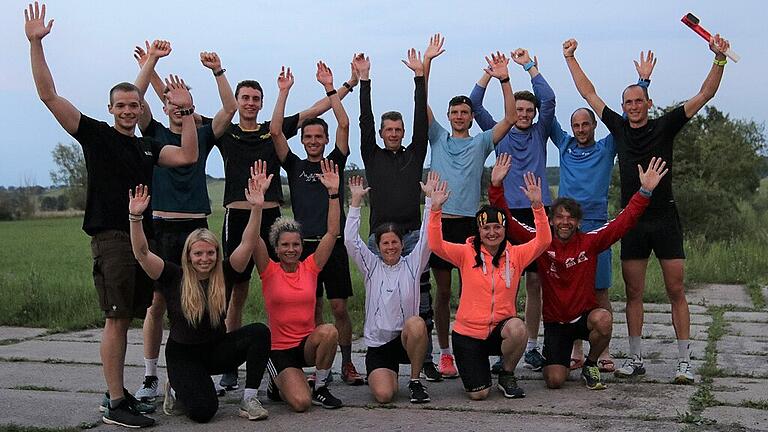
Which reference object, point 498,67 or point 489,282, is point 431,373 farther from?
point 498,67

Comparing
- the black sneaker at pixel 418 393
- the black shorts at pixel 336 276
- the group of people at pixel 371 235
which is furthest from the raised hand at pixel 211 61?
the black sneaker at pixel 418 393

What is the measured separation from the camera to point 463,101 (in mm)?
7297

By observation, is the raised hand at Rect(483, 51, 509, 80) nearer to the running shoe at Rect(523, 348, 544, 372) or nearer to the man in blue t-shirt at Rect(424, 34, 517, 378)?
the man in blue t-shirt at Rect(424, 34, 517, 378)

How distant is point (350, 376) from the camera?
6.95 metres

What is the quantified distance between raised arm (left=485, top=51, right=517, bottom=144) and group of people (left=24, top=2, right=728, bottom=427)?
A: 0.06 feet

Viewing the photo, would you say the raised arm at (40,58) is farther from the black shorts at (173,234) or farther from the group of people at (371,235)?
the black shorts at (173,234)

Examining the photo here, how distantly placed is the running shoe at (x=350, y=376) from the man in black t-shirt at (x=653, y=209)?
77.7 inches

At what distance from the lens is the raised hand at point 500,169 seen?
6777 millimetres

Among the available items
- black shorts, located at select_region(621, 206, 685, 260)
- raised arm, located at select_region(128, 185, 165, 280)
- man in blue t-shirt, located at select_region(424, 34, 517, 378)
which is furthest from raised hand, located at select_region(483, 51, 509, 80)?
raised arm, located at select_region(128, 185, 165, 280)

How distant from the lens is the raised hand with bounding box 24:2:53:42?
5.40m

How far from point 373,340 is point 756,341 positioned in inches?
157

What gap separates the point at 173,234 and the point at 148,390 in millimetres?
1130

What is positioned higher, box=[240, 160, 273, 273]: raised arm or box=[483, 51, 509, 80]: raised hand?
box=[483, 51, 509, 80]: raised hand

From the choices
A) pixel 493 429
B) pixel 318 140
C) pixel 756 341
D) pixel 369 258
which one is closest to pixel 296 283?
pixel 369 258
